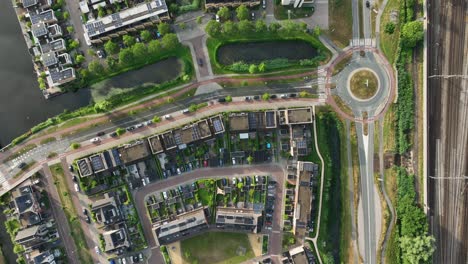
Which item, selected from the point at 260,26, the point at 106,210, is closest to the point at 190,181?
the point at 106,210

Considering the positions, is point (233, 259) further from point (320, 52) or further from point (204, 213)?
point (320, 52)

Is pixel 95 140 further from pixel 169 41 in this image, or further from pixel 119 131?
pixel 169 41

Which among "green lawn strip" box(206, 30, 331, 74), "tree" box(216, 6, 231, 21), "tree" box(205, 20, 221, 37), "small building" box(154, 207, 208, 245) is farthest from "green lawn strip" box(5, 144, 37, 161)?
"tree" box(216, 6, 231, 21)

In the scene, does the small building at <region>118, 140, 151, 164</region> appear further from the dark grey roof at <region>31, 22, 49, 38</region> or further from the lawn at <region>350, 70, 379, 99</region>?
the lawn at <region>350, 70, 379, 99</region>

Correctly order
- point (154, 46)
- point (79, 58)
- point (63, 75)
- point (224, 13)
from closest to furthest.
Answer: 1. point (154, 46)
2. point (224, 13)
3. point (63, 75)
4. point (79, 58)

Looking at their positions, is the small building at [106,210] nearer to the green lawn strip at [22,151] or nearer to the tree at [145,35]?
the green lawn strip at [22,151]

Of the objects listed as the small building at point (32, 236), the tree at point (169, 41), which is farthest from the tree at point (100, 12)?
the small building at point (32, 236)
